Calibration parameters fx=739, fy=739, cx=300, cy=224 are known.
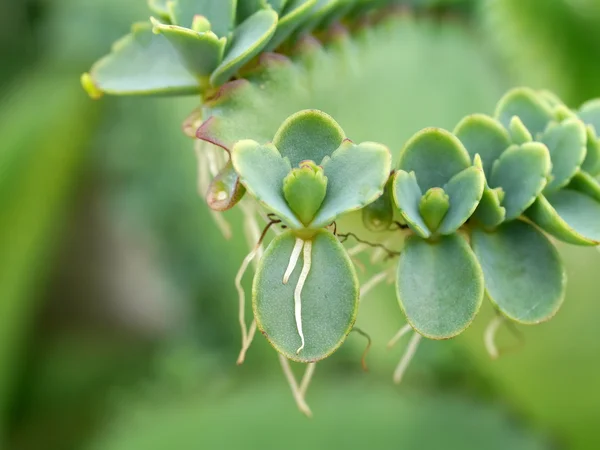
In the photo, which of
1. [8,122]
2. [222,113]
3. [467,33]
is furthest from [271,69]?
[8,122]

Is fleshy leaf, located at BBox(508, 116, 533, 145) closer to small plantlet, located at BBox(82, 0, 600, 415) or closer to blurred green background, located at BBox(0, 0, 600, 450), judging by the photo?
small plantlet, located at BBox(82, 0, 600, 415)

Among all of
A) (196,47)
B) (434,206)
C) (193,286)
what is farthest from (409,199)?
(193,286)

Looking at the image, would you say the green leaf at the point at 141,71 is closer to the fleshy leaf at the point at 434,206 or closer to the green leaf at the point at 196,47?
the green leaf at the point at 196,47

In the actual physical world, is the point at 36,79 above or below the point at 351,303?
below

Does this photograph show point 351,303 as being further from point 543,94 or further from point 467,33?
point 467,33

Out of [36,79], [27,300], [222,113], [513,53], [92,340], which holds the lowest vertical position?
[92,340]

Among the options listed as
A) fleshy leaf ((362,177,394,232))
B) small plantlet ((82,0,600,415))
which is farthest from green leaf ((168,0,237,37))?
fleshy leaf ((362,177,394,232))

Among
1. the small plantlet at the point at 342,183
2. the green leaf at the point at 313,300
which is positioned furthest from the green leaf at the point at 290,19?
the green leaf at the point at 313,300
